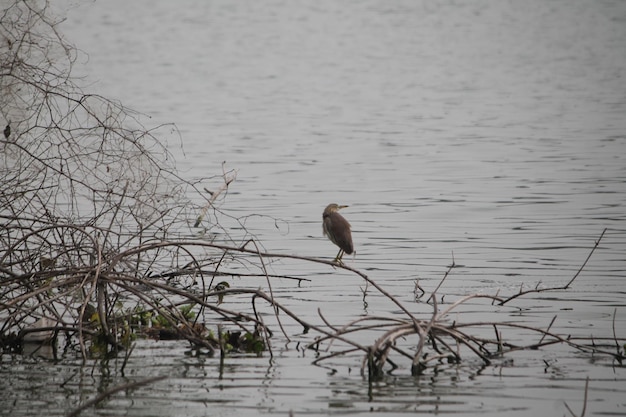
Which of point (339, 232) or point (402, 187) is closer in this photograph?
point (339, 232)

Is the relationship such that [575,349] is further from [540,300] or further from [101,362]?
[101,362]

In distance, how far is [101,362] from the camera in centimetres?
846

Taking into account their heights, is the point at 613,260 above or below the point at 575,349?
above

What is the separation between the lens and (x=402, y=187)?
18359 millimetres

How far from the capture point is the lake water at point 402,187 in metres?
7.79

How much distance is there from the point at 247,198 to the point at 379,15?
52630 mm

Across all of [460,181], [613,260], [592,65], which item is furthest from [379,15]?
[613,260]

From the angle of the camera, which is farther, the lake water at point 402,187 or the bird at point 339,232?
the bird at point 339,232

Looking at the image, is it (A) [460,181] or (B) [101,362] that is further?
(A) [460,181]

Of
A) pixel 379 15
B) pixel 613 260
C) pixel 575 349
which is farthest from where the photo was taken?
pixel 379 15

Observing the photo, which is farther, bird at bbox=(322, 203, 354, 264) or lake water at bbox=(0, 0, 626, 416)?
bird at bbox=(322, 203, 354, 264)

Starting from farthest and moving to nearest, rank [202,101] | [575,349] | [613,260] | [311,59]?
[311,59]
[202,101]
[613,260]
[575,349]

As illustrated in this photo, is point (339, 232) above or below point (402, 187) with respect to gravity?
below

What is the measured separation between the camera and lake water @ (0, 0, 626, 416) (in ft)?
25.6
